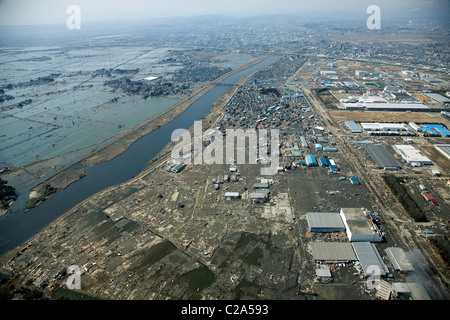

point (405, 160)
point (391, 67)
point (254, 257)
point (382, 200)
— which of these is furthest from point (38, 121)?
point (391, 67)

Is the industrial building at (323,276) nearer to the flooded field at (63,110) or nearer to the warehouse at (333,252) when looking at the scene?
the warehouse at (333,252)

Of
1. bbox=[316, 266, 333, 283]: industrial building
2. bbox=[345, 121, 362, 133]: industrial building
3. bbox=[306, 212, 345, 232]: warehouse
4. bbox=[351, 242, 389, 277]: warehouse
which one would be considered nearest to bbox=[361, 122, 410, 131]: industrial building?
bbox=[345, 121, 362, 133]: industrial building

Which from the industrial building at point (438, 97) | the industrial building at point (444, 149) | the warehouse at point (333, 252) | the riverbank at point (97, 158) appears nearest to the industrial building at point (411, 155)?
the industrial building at point (444, 149)

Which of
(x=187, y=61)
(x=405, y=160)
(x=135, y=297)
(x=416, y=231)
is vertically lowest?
(x=135, y=297)

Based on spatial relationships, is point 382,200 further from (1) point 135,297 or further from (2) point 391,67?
(2) point 391,67

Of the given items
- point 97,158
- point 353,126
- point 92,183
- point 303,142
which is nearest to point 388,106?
point 353,126

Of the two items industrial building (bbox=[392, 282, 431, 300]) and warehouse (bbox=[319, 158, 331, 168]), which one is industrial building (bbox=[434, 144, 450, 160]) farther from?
industrial building (bbox=[392, 282, 431, 300])
